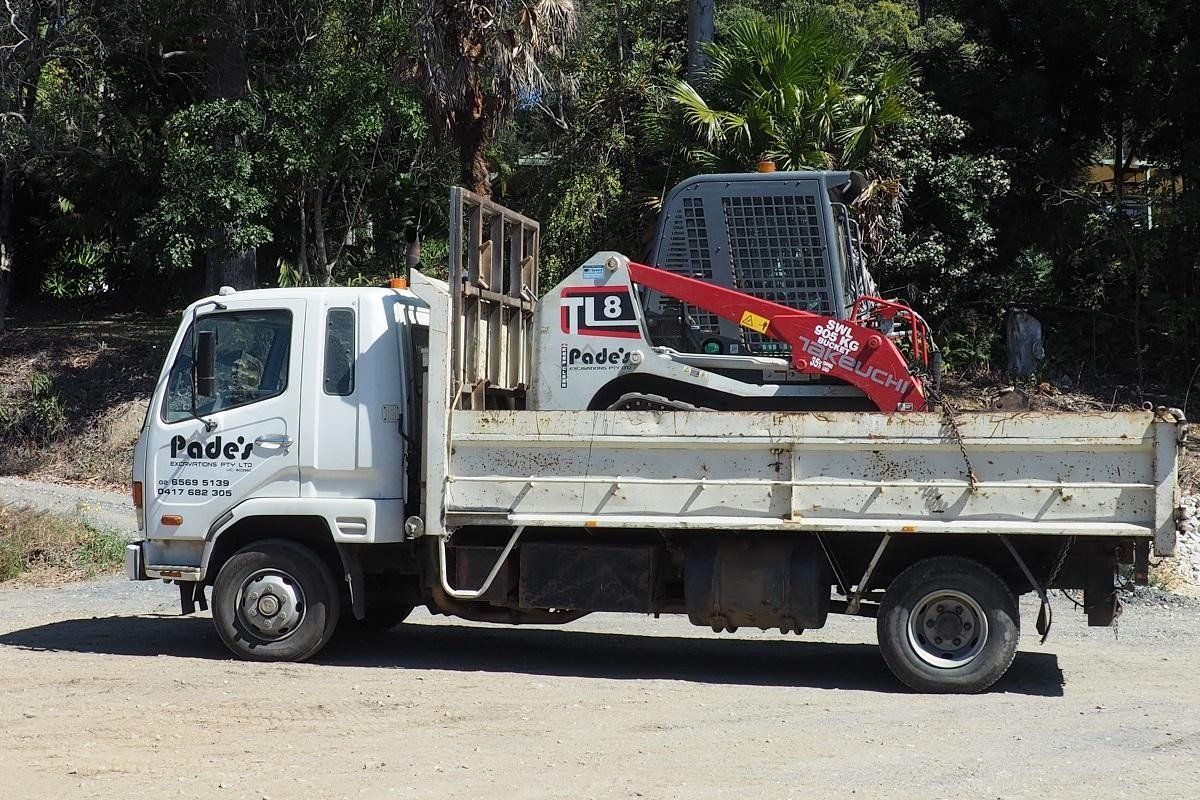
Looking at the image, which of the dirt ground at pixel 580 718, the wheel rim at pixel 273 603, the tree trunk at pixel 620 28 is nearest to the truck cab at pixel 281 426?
the wheel rim at pixel 273 603

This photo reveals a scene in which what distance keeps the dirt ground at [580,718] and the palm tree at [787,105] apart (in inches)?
312

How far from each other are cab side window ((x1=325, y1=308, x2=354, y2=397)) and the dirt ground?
187 centimetres

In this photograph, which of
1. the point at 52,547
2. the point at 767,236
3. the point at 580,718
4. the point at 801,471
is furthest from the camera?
the point at 52,547

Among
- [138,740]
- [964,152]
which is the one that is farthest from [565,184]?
[138,740]

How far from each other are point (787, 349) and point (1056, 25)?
13.1 m

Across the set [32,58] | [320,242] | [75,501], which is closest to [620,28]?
[320,242]

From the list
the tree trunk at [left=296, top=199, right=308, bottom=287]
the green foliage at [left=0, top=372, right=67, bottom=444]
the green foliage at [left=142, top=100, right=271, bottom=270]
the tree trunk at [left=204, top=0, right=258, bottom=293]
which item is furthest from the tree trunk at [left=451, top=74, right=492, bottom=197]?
the green foliage at [left=0, top=372, right=67, bottom=444]

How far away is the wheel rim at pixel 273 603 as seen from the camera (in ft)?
28.9

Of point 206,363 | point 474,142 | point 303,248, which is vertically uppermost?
point 474,142

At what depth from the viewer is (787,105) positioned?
16531mm

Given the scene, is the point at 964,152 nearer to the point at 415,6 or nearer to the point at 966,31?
the point at 966,31

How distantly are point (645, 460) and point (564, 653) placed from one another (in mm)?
2089

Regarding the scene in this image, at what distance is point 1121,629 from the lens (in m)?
10.4

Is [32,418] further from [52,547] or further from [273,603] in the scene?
[273,603]
